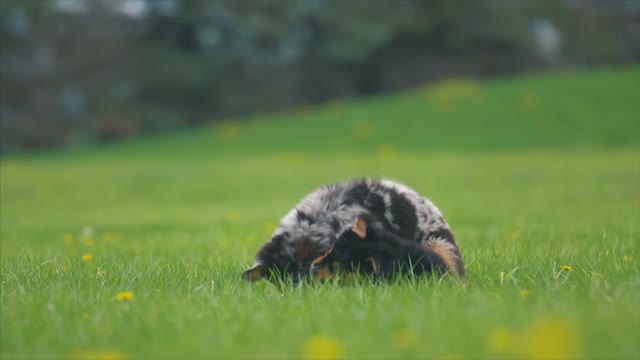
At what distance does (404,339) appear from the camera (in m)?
3.32

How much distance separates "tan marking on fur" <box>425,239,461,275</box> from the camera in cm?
485

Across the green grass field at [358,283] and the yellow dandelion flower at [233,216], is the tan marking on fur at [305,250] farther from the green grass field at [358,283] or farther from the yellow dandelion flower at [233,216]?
the yellow dandelion flower at [233,216]

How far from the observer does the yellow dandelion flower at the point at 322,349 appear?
3122 mm

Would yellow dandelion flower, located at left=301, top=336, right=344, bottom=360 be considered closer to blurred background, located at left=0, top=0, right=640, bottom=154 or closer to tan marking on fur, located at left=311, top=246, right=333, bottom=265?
tan marking on fur, located at left=311, top=246, right=333, bottom=265

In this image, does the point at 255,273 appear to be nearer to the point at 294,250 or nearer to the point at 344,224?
the point at 294,250

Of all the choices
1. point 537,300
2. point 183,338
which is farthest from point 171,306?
point 537,300

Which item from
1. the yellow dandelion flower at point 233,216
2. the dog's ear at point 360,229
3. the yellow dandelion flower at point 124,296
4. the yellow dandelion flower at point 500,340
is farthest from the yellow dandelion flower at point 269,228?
the yellow dandelion flower at point 500,340

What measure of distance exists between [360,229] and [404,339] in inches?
49.6

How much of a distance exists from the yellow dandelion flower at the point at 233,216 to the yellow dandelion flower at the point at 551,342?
907 cm

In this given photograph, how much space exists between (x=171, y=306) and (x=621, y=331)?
87.4 inches

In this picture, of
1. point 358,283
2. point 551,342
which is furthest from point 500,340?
point 358,283

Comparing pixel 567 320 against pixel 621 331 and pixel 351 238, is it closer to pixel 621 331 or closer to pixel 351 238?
pixel 621 331

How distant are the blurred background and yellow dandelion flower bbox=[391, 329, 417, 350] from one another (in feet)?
93.1

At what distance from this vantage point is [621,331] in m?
3.26
